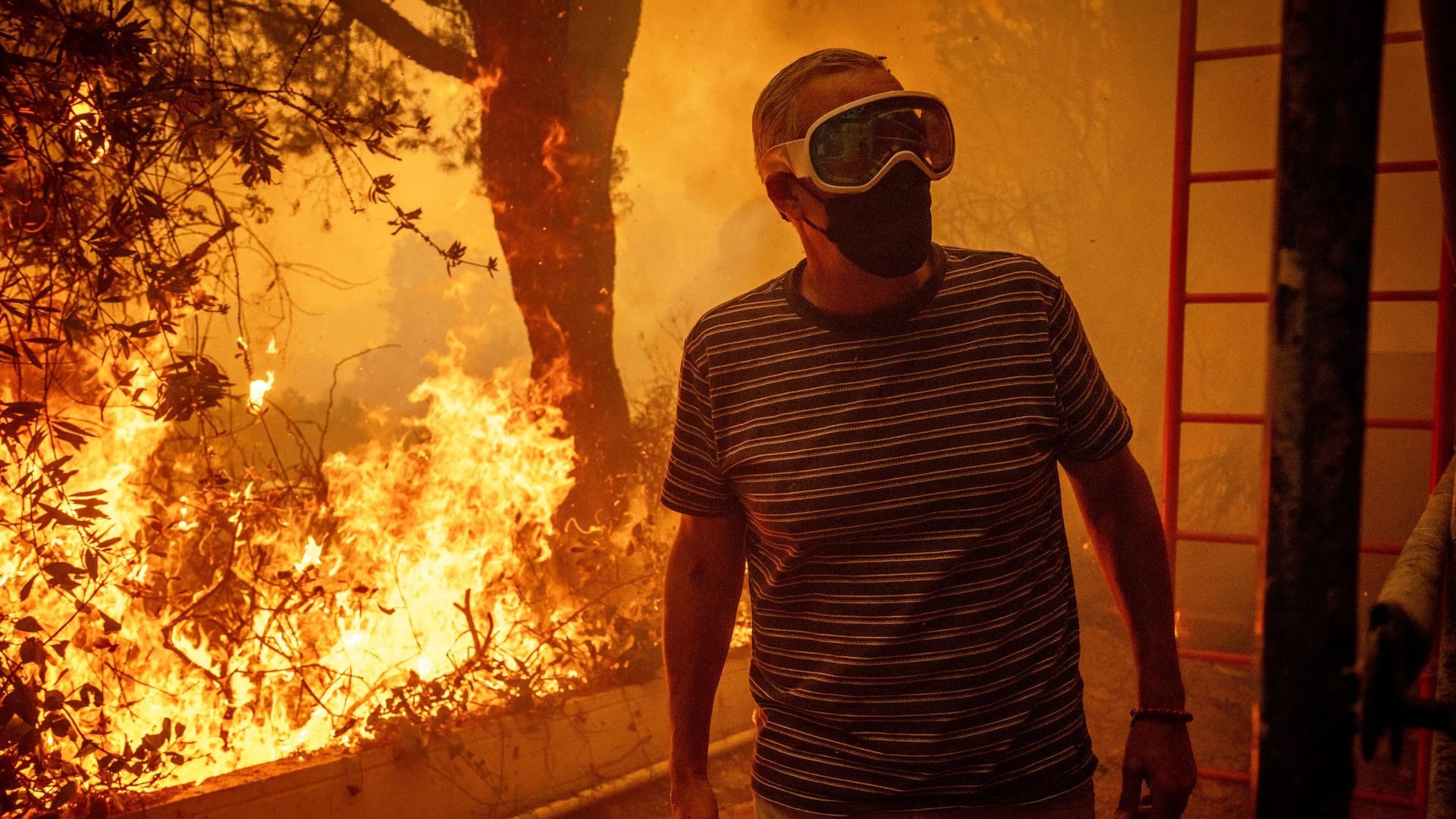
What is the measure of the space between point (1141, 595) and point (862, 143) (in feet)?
3.96

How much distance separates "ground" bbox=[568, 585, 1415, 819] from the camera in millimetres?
5180

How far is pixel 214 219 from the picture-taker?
758cm

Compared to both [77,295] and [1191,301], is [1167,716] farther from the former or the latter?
[77,295]

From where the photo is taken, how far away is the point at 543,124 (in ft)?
23.2

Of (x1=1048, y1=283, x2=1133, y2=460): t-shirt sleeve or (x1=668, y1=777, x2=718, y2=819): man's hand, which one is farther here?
(x1=668, y1=777, x2=718, y2=819): man's hand

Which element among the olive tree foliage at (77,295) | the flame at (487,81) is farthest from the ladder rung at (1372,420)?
the flame at (487,81)

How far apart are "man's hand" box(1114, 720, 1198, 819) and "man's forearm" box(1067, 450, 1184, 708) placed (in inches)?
2.5

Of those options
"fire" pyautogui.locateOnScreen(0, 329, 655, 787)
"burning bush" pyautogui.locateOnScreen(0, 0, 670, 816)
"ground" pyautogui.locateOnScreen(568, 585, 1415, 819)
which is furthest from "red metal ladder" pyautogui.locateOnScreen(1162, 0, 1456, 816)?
"fire" pyautogui.locateOnScreen(0, 329, 655, 787)

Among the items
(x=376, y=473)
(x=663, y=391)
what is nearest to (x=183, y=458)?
(x=376, y=473)

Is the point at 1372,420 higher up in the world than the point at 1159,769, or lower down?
higher up

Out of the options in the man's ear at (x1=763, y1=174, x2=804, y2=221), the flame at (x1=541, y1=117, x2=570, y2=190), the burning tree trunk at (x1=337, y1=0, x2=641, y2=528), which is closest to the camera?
the man's ear at (x1=763, y1=174, x2=804, y2=221)

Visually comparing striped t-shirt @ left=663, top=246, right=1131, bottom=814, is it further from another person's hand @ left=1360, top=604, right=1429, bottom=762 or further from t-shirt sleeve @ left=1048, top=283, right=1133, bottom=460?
another person's hand @ left=1360, top=604, right=1429, bottom=762

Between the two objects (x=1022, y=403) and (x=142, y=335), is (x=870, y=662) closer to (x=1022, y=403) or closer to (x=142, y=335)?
(x=1022, y=403)

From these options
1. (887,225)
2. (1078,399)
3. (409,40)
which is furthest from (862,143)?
(409,40)
